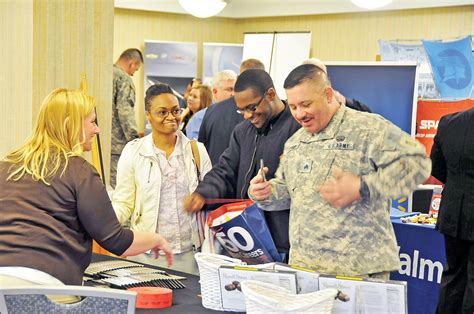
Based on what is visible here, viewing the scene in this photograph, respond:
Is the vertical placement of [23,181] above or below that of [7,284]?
above

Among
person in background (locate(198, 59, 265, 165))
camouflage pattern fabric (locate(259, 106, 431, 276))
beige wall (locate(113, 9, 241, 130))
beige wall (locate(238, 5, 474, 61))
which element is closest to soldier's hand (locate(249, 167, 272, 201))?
camouflage pattern fabric (locate(259, 106, 431, 276))

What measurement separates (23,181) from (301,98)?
1016 millimetres

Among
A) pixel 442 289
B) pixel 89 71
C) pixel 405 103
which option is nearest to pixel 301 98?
pixel 442 289

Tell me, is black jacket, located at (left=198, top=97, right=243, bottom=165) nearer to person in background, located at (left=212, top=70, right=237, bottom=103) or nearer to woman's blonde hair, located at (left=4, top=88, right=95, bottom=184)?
person in background, located at (left=212, top=70, right=237, bottom=103)

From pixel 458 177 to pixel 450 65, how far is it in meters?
3.77

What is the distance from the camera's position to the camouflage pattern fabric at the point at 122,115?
6371 mm

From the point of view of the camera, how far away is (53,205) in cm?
242

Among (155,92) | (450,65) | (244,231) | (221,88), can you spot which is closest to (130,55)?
(221,88)

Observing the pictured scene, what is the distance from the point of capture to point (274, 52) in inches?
450

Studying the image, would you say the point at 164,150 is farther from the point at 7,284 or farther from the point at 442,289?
the point at 442,289

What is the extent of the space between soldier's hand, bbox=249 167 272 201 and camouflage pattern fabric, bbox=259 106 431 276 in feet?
0.41

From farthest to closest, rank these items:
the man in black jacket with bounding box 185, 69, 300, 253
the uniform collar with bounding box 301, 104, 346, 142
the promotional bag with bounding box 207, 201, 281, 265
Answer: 1. the man in black jacket with bounding box 185, 69, 300, 253
2. the promotional bag with bounding box 207, 201, 281, 265
3. the uniform collar with bounding box 301, 104, 346, 142

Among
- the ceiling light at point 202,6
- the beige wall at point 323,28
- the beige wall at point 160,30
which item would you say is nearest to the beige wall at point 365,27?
the beige wall at point 323,28

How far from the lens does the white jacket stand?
11.6 feet
